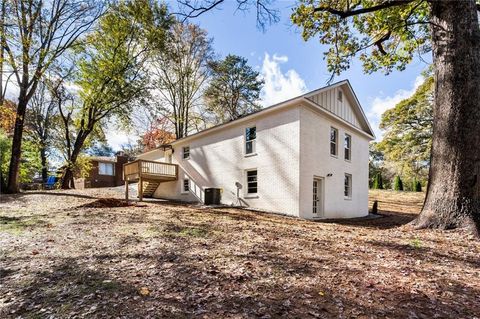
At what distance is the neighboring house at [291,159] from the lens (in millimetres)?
11820

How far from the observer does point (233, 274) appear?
389 centimetres

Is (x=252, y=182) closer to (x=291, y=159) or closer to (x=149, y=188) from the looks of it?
(x=291, y=159)

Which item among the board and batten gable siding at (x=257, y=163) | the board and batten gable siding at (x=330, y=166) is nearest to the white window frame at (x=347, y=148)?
the board and batten gable siding at (x=330, y=166)

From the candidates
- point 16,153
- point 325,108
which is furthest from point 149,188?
point 325,108

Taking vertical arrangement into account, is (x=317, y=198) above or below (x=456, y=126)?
below

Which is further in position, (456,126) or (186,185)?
(186,185)

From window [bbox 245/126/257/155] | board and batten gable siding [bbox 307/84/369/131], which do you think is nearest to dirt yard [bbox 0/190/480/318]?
window [bbox 245/126/257/155]

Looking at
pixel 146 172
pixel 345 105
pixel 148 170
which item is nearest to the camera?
pixel 345 105

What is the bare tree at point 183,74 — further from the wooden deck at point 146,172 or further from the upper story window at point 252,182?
the upper story window at point 252,182

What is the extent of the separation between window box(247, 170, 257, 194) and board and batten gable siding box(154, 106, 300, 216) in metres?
0.23

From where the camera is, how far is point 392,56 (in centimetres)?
1129

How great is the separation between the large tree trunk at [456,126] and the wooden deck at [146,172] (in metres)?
12.9

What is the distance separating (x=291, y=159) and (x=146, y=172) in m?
8.59

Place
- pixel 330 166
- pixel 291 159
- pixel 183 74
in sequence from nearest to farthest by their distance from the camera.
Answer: pixel 291 159 < pixel 330 166 < pixel 183 74
